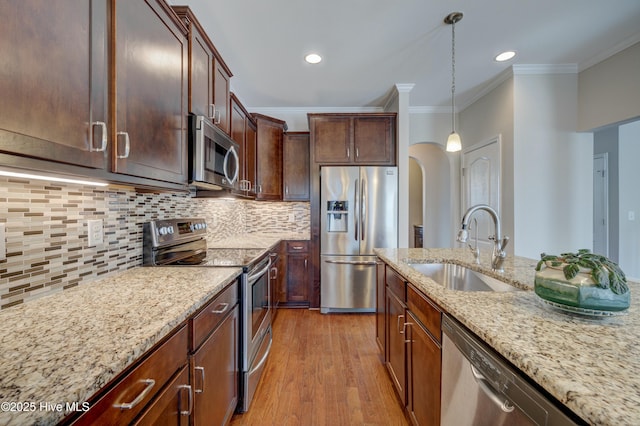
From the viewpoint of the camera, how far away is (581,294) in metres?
0.77

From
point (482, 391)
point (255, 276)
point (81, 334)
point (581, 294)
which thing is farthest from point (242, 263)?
point (581, 294)

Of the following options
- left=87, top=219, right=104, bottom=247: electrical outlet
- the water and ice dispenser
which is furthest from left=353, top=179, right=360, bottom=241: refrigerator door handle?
left=87, top=219, right=104, bottom=247: electrical outlet

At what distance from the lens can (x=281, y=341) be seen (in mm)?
2453

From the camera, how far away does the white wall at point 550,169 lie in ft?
8.89

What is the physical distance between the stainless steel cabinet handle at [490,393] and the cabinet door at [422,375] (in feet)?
0.79

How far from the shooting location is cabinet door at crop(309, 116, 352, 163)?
3.14m

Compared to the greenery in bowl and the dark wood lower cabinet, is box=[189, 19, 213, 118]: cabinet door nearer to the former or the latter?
the dark wood lower cabinet

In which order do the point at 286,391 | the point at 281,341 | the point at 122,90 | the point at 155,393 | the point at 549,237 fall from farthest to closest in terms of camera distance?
the point at 549,237
the point at 281,341
the point at 286,391
the point at 122,90
the point at 155,393

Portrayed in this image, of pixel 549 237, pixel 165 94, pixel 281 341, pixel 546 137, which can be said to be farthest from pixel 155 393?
pixel 546 137

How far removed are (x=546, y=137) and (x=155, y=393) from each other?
12.3 feet

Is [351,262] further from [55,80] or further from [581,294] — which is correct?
[55,80]

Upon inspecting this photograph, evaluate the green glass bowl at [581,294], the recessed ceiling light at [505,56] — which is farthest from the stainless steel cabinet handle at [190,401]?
the recessed ceiling light at [505,56]

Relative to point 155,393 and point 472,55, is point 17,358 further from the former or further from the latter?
point 472,55

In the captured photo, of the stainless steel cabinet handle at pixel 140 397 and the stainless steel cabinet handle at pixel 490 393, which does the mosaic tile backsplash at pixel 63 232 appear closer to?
the stainless steel cabinet handle at pixel 140 397
